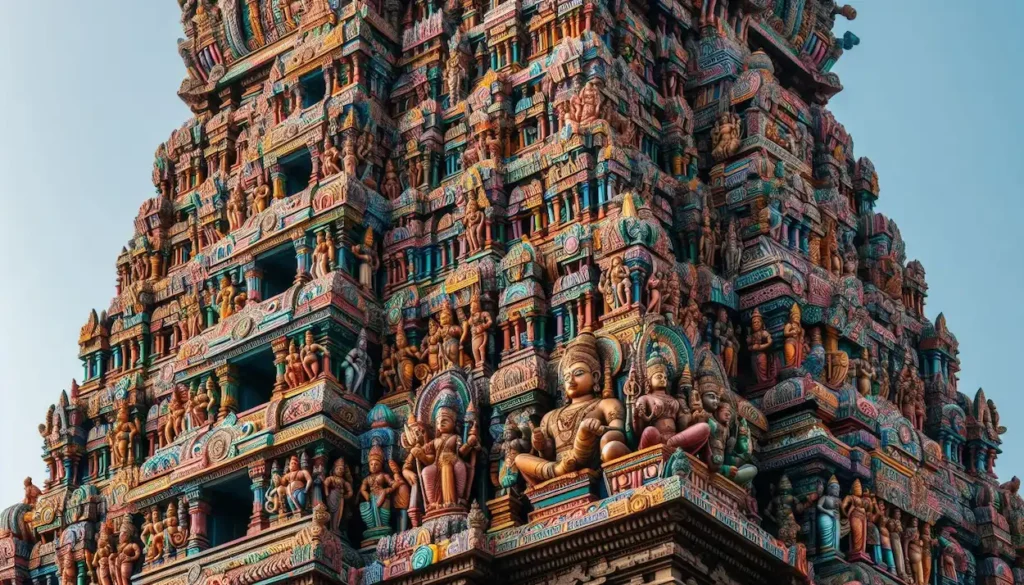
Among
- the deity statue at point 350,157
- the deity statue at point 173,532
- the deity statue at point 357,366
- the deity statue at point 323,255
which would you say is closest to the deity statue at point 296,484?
the deity statue at point 357,366

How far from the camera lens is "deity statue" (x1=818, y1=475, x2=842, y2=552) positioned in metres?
32.8

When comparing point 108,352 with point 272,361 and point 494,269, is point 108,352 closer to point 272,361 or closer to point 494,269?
point 272,361

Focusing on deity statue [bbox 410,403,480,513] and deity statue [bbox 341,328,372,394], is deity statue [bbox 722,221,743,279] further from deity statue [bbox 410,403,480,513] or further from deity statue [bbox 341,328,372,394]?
deity statue [bbox 341,328,372,394]

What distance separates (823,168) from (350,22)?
317 inches

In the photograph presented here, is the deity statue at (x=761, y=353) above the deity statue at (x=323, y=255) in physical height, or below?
below

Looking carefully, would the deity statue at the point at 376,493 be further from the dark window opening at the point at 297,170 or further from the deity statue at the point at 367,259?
the dark window opening at the point at 297,170

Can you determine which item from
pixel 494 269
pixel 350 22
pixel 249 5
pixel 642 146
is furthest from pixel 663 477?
pixel 249 5

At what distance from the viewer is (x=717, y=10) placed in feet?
130

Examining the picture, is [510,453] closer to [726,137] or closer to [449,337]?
[449,337]

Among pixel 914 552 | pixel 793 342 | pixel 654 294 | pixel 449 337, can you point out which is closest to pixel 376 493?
pixel 449 337

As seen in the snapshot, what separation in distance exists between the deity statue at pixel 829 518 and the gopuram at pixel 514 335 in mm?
41

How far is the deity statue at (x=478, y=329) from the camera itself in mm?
33688

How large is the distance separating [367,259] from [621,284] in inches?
193

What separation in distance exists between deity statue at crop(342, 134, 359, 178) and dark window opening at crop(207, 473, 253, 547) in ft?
16.9
